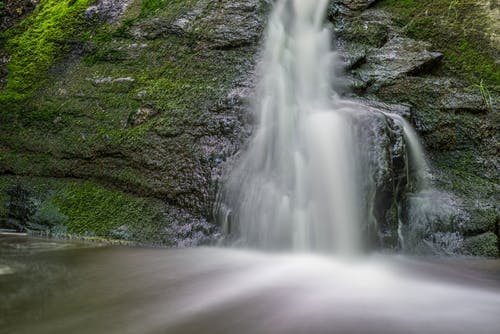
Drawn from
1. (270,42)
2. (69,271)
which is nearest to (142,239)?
(69,271)

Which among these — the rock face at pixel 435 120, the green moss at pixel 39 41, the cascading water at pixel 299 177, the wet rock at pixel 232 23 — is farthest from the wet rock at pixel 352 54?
the green moss at pixel 39 41

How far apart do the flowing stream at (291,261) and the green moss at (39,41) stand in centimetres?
217

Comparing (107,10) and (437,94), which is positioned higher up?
(107,10)

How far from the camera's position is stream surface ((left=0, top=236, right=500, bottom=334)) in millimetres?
1724

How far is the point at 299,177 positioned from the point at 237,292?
4.77ft

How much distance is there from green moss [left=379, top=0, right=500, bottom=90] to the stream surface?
7.54 feet

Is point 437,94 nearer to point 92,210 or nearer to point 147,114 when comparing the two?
point 147,114

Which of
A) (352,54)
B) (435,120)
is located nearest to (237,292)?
(435,120)

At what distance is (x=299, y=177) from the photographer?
11.2 ft

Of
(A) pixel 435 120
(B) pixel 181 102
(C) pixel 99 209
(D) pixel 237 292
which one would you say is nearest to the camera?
(D) pixel 237 292

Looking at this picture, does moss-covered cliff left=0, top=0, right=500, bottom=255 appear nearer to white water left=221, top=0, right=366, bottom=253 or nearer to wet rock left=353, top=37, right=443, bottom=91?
wet rock left=353, top=37, right=443, bottom=91

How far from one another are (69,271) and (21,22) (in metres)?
4.35

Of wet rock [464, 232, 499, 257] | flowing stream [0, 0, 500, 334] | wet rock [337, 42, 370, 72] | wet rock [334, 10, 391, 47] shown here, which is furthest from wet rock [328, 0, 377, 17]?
wet rock [464, 232, 499, 257]

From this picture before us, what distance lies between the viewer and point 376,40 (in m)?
4.47
